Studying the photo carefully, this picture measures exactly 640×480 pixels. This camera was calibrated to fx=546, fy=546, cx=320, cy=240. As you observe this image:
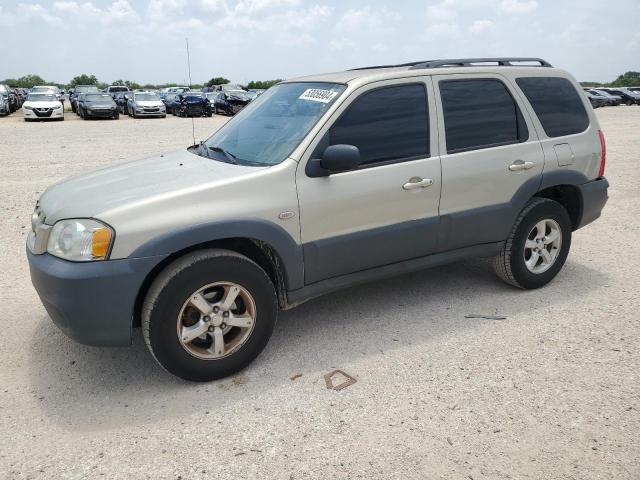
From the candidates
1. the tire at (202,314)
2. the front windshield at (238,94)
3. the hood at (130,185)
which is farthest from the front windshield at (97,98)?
the tire at (202,314)

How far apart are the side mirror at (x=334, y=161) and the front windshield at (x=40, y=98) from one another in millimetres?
25948

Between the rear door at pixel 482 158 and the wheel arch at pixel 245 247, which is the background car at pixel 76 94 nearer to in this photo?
the rear door at pixel 482 158

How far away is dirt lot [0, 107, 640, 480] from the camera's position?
106 inches

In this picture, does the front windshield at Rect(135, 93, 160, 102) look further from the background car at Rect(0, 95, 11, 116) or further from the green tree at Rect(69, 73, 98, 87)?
the green tree at Rect(69, 73, 98, 87)

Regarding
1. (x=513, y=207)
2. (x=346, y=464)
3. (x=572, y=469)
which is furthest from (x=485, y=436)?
(x=513, y=207)

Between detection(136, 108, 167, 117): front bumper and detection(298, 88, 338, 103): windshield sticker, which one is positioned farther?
detection(136, 108, 167, 117): front bumper

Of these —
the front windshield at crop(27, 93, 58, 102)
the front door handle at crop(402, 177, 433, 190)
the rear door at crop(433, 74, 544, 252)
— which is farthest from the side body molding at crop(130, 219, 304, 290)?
the front windshield at crop(27, 93, 58, 102)

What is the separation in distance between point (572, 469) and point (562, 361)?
1089mm

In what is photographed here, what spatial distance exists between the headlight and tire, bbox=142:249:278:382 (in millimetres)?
361

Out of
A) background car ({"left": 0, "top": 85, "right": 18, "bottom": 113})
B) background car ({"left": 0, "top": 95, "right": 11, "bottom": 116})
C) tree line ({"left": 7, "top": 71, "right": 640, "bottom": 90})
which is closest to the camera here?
background car ({"left": 0, "top": 95, "right": 11, "bottom": 116})

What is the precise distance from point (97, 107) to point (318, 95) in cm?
2503

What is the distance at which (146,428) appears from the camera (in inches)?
117

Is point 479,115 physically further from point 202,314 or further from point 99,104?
point 99,104

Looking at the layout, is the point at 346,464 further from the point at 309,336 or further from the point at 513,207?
the point at 513,207
